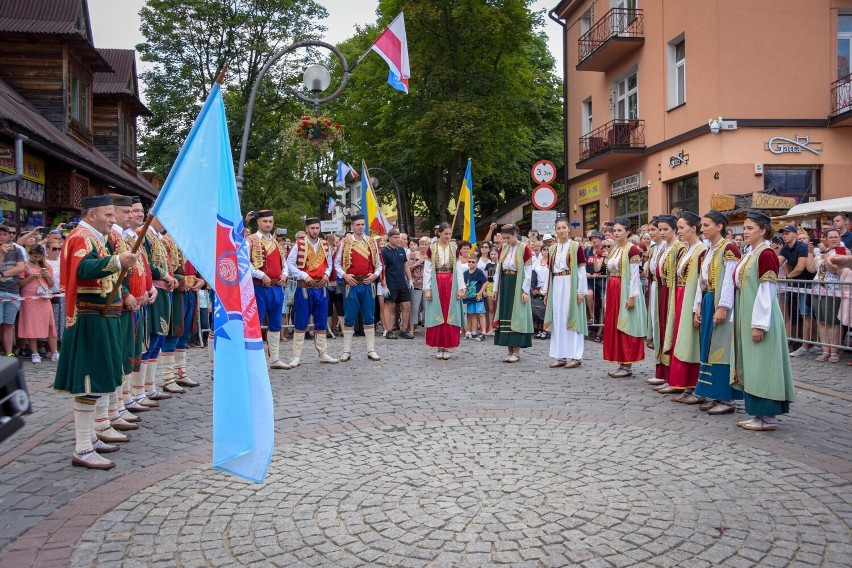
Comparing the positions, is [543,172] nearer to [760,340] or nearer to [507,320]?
[507,320]

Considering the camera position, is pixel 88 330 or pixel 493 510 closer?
pixel 493 510

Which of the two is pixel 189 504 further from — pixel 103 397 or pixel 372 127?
pixel 372 127

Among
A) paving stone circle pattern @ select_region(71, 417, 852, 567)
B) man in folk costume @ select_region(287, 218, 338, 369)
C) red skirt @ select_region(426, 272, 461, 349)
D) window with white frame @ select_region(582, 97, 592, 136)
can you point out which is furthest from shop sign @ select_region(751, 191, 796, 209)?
window with white frame @ select_region(582, 97, 592, 136)

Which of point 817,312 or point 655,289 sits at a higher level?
point 655,289

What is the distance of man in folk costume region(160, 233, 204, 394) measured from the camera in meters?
8.31

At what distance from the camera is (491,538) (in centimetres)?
383

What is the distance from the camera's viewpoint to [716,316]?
684 centimetres

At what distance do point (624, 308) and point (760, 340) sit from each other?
116 inches

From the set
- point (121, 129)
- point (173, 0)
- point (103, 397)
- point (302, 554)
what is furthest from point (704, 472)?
point (173, 0)

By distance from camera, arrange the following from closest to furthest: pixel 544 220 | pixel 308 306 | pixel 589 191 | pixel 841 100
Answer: pixel 308 306
pixel 544 220
pixel 841 100
pixel 589 191

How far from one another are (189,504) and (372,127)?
2966 cm

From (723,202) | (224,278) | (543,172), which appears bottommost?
(224,278)

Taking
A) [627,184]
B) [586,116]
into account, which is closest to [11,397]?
[627,184]

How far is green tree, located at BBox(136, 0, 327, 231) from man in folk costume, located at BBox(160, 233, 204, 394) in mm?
21958
